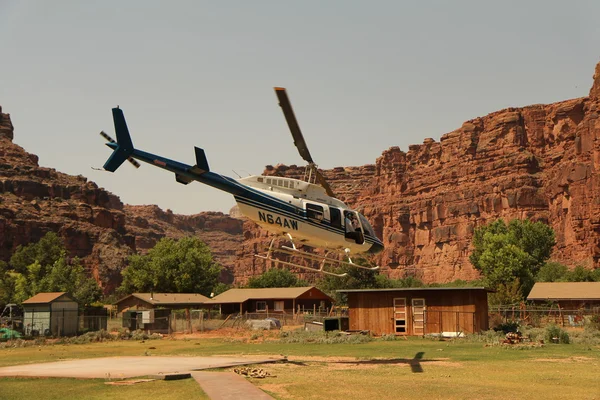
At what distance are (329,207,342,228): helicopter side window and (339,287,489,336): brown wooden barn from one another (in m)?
14.9

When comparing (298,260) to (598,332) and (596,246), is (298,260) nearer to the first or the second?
(596,246)

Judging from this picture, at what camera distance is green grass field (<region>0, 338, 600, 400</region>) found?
16.1 meters

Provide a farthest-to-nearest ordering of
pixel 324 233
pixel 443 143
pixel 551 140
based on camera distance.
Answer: pixel 443 143 < pixel 551 140 < pixel 324 233

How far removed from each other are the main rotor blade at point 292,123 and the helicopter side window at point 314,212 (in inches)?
81.1

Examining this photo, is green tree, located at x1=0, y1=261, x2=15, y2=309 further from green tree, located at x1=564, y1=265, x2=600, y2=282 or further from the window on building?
green tree, located at x1=564, y1=265, x2=600, y2=282

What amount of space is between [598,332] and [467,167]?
12825 centimetres

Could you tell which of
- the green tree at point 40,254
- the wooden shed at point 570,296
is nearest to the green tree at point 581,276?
the wooden shed at point 570,296

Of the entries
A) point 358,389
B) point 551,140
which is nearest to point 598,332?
point 358,389

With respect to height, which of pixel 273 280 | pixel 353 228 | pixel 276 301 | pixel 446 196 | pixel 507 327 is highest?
pixel 446 196

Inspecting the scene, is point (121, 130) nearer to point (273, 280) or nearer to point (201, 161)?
point (201, 161)

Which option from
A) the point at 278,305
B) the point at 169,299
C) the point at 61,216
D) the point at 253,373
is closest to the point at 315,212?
the point at 253,373

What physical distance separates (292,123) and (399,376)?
8.37 meters

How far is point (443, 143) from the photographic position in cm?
17300

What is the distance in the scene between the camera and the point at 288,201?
→ 23797 mm
